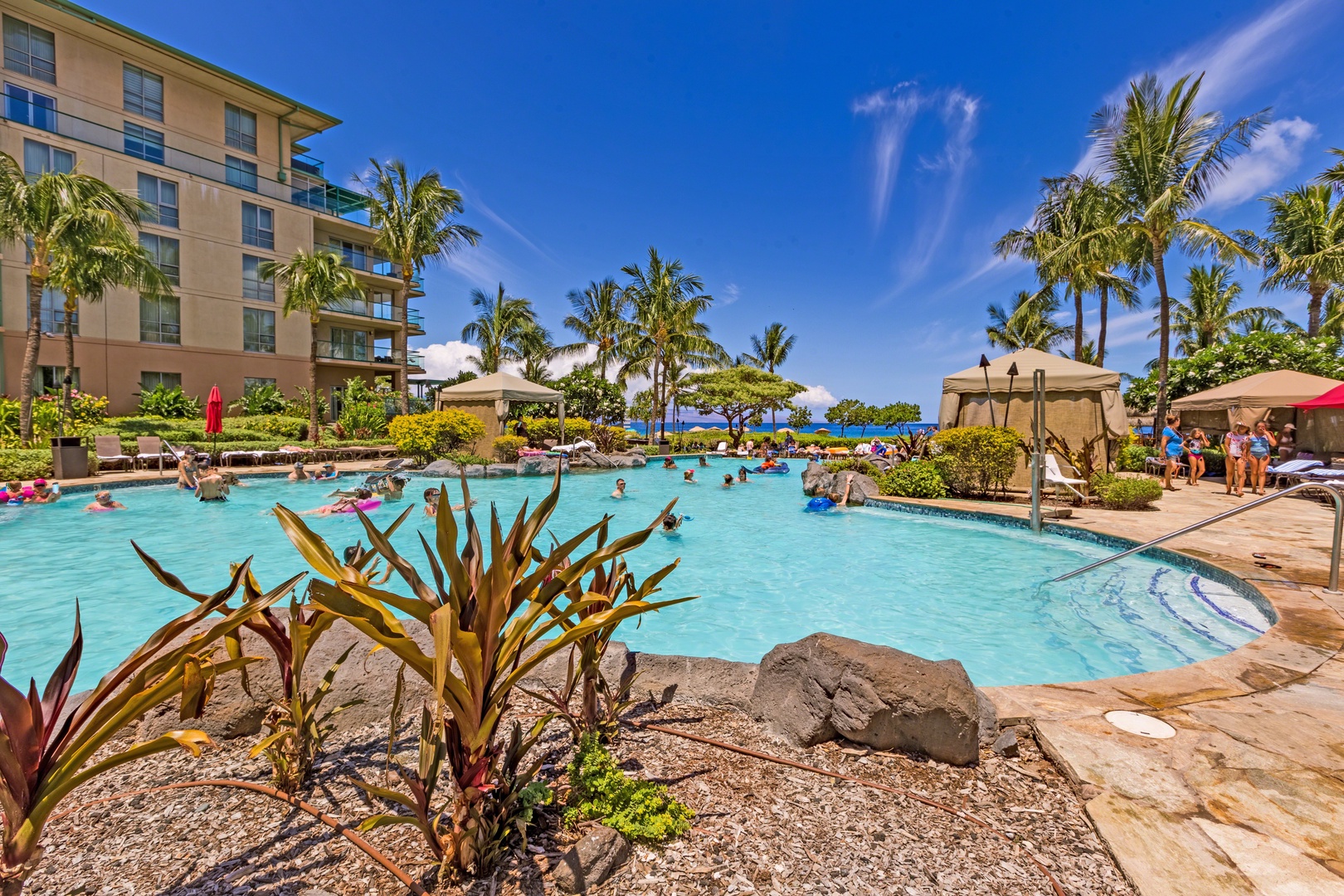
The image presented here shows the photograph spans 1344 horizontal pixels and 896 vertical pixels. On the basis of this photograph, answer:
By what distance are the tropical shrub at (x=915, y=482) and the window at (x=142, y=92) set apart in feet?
107

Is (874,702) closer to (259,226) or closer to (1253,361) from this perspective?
(1253,361)

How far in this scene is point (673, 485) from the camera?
1720 cm

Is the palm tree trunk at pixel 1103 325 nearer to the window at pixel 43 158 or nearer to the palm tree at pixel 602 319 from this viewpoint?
the palm tree at pixel 602 319

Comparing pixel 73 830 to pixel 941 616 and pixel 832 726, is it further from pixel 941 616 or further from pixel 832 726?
pixel 941 616

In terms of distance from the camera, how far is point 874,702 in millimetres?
2449

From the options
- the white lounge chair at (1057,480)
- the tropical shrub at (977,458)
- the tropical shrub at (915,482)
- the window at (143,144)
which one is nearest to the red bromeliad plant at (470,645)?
the white lounge chair at (1057,480)

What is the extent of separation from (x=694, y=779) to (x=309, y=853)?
1335 millimetres

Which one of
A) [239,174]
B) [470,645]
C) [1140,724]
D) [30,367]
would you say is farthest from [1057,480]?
[239,174]

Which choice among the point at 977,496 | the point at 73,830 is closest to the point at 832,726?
the point at 73,830

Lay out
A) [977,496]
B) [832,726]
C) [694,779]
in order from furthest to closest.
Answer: [977,496]
[832,726]
[694,779]

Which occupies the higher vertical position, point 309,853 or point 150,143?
point 150,143

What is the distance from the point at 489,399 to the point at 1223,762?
19377 millimetres

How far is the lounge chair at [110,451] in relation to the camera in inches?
562

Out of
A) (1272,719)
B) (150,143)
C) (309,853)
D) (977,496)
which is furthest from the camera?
(150,143)
